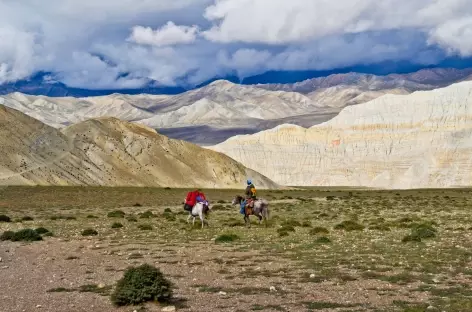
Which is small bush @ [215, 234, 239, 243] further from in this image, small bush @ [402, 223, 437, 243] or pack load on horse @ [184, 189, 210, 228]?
pack load on horse @ [184, 189, 210, 228]

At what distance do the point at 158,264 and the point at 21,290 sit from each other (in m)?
6.03

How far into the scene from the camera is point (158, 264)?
23.3 m

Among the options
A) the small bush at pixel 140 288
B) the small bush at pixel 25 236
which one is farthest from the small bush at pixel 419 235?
the small bush at pixel 25 236

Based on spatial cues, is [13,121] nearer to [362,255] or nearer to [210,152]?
[210,152]

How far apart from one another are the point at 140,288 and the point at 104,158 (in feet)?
423

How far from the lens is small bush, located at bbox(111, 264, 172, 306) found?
1573cm

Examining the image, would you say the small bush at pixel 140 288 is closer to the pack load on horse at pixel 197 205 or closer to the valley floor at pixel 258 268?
the valley floor at pixel 258 268

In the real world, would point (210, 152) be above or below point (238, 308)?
above

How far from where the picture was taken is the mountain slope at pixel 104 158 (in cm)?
11912

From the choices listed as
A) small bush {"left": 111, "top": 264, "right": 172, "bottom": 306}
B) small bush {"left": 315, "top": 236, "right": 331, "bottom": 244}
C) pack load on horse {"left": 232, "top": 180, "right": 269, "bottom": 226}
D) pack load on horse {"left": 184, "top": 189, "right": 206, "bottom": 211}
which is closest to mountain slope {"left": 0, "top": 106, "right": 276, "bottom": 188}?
pack load on horse {"left": 184, "top": 189, "right": 206, "bottom": 211}

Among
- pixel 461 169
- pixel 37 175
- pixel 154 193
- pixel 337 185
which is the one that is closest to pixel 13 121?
pixel 37 175

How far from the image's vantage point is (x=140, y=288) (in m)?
15.9

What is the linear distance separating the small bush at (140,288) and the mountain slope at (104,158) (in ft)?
310

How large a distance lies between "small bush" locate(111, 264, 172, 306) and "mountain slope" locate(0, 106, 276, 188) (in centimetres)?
9456
